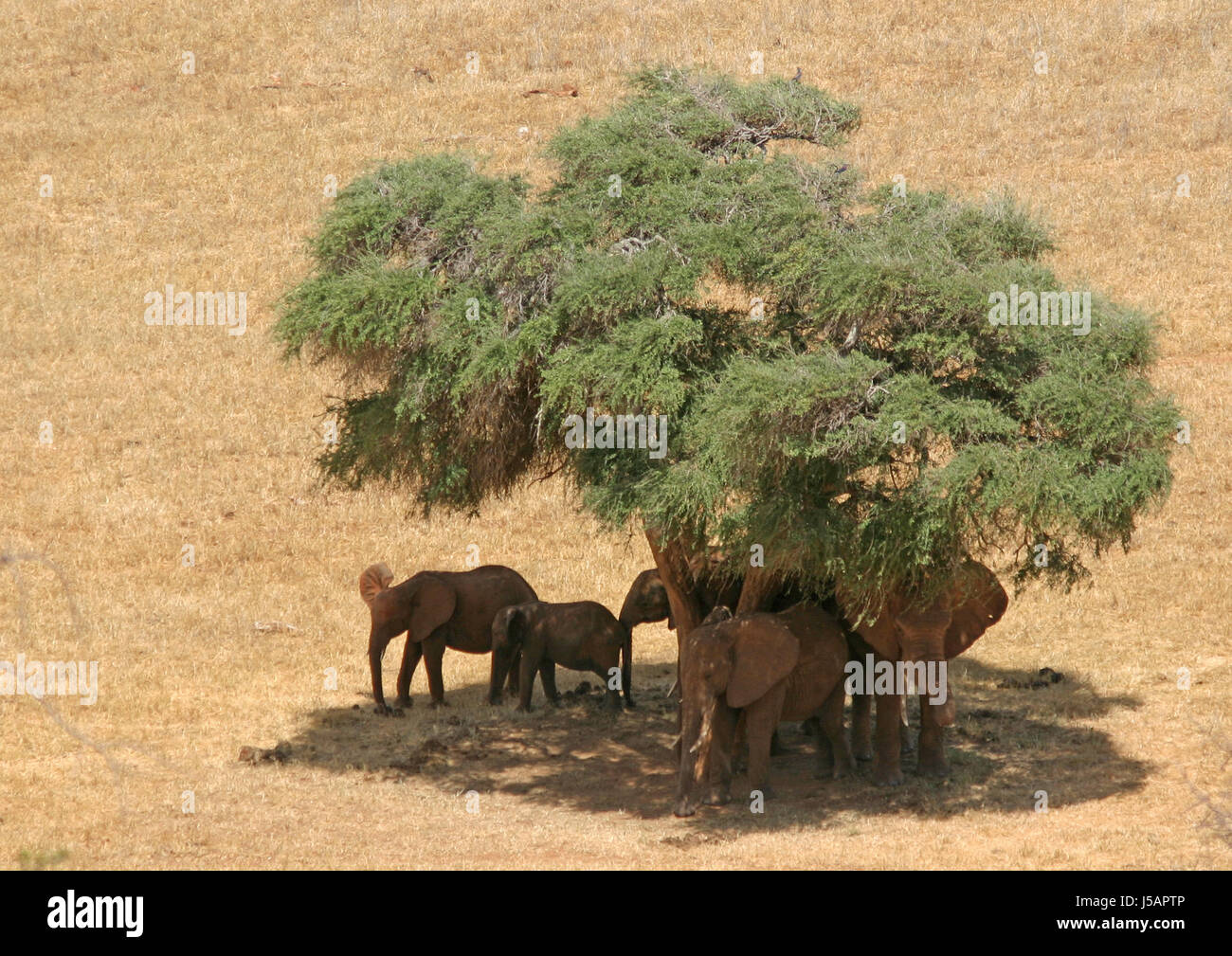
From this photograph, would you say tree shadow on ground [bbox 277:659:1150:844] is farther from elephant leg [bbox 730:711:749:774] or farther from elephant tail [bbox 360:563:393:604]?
elephant tail [bbox 360:563:393:604]

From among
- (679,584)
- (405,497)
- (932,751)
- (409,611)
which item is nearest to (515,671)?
(409,611)

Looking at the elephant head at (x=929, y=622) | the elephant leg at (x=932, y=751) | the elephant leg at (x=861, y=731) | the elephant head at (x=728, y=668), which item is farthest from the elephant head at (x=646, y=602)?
the elephant leg at (x=932, y=751)

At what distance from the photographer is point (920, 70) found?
1821 inches

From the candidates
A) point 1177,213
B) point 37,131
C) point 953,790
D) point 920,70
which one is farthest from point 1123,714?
point 37,131

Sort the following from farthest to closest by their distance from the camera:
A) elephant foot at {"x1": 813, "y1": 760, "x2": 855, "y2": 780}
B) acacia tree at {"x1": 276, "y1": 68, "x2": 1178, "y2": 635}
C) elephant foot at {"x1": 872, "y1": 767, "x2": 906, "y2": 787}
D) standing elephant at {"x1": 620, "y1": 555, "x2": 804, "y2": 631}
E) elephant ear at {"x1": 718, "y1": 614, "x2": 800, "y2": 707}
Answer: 1. standing elephant at {"x1": 620, "y1": 555, "x2": 804, "y2": 631}
2. elephant foot at {"x1": 813, "y1": 760, "x2": 855, "y2": 780}
3. elephant foot at {"x1": 872, "y1": 767, "x2": 906, "y2": 787}
4. elephant ear at {"x1": 718, "y1": 614, "x2": 800, "y2": 707}
5. acacia tree at {"x1": 276, "y1": 68, "x2": 1178, "y2": 635}

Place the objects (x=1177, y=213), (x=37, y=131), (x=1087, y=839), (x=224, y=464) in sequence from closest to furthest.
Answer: (x=1087, y=839)
(x=224, y=464)
(x=1177, y=213)
(x=37, y=131)

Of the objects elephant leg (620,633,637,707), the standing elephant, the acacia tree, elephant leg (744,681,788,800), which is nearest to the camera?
the acacia tree

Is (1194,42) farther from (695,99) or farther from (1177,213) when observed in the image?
(695,99)

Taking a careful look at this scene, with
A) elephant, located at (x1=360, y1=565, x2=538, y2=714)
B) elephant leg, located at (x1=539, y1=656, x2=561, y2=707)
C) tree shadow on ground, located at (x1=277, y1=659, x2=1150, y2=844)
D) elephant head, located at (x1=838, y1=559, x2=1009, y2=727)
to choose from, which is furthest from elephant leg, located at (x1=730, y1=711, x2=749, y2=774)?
elephant, located at (x1=360, y1=565, x2=538, y2=714)

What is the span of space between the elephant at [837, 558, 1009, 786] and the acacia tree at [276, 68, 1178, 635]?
→ 34cm

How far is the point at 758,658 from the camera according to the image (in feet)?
50.1

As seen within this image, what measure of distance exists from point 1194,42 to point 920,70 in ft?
25.3

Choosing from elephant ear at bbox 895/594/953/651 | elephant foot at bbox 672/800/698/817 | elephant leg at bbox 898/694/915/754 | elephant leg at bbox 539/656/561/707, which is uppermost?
elephant ear at bbox 895/594/953/651

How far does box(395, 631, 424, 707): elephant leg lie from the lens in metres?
19.7
